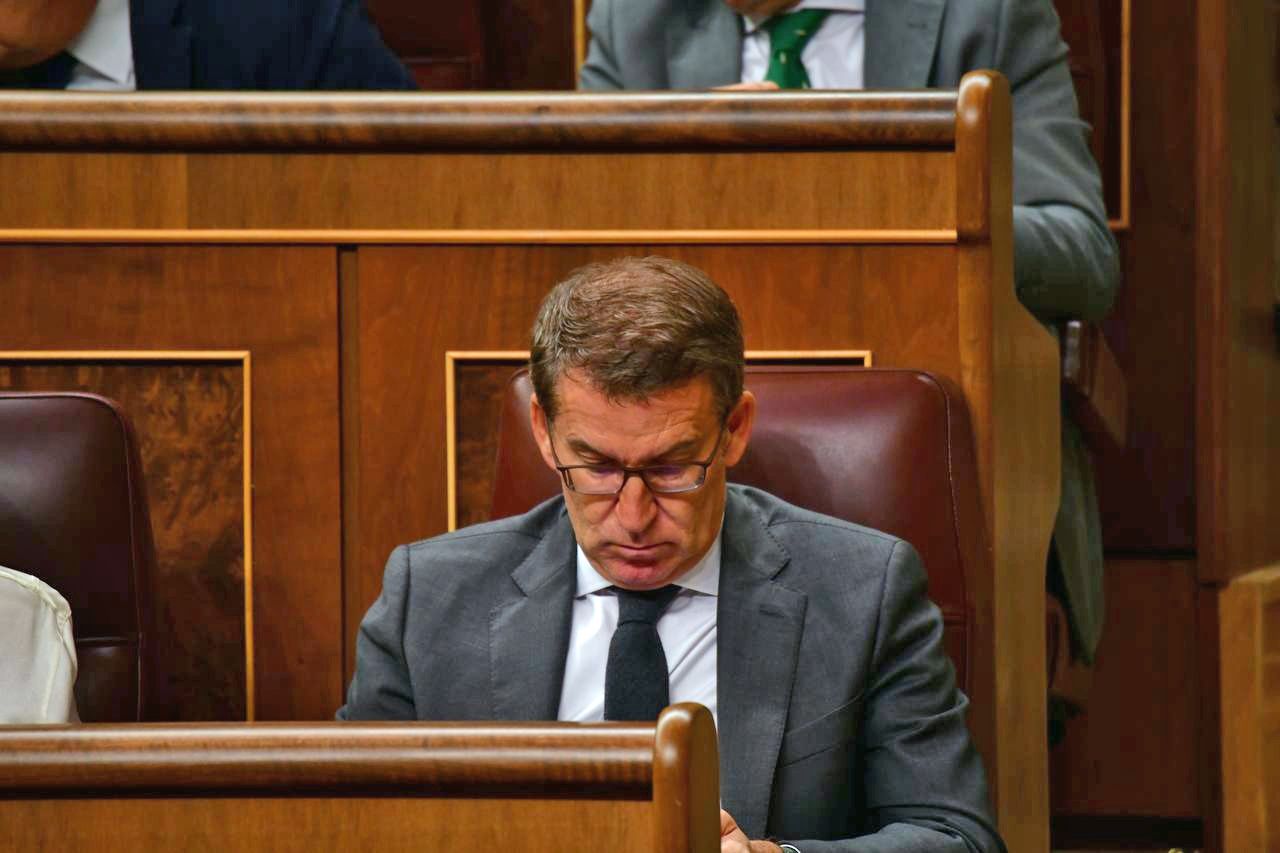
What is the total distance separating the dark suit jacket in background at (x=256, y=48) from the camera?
158cm

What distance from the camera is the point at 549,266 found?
4.32 ft

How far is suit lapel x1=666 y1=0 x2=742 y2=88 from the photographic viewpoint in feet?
5.28

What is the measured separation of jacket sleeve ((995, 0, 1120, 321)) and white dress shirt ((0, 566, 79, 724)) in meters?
0.72

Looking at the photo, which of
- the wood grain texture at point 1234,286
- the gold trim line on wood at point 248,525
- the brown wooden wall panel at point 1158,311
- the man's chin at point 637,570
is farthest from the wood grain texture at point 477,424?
the brown wooden wall panel at point 1158,311

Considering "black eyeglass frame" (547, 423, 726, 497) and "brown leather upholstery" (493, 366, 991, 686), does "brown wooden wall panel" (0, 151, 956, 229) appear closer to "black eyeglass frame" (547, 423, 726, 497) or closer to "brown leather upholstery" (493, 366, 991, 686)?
"brown leather upholstery" (493, 366, 991, 686)

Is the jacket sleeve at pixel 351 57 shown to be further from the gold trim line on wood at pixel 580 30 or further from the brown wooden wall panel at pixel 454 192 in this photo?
the gold trim line on wood at pixel 580 30

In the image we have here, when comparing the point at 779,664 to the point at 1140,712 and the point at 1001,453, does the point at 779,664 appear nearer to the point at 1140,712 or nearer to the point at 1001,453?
the point at 1001,453

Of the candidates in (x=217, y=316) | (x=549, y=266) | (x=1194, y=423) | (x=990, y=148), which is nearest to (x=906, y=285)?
(x=990, y=148)

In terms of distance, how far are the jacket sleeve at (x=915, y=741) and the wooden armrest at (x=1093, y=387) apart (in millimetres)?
497

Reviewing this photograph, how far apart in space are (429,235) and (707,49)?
0.40m

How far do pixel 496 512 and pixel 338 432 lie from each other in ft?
0.51

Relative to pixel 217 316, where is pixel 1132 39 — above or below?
above

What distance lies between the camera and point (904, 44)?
1.54 metres

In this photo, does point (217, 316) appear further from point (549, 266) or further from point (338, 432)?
point (549, 266)
